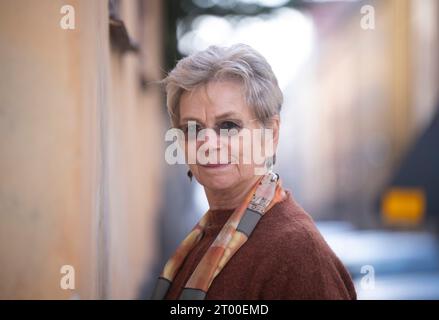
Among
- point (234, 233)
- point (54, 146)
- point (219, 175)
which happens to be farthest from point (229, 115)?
point (54, 146)

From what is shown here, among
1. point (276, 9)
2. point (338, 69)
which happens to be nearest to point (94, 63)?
point (276, 9)

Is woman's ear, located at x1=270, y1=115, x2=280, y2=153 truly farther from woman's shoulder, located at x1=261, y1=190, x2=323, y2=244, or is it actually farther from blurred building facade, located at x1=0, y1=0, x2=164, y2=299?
blurred building facade, located at x1=0, y1=0, x2=164, y2=299

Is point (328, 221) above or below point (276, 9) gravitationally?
below

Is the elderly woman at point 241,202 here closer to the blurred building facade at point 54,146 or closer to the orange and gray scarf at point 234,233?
the orange and gray scarf at point 234,233

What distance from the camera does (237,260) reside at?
142 centimetres

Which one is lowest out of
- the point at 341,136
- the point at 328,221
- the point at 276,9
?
the point at 328,221

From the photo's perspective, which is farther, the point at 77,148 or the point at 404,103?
the point at 404,103

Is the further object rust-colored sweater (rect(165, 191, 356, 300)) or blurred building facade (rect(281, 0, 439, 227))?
blurred building facade (rect(281, 0, 439, 227))

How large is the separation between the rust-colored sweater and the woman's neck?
94 mm

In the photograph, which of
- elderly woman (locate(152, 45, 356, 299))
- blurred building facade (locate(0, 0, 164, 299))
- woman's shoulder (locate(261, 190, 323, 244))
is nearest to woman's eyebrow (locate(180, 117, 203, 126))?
elderly woman (locate(152, 45, 356, 299))

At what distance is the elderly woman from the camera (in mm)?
1367

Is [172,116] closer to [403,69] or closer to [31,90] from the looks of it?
[31,90]

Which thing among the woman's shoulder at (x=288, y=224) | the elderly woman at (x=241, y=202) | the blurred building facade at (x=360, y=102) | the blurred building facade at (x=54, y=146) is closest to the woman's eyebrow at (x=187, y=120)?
the elderly woman at (x=241, y=202)

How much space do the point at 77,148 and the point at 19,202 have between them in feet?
0.75
